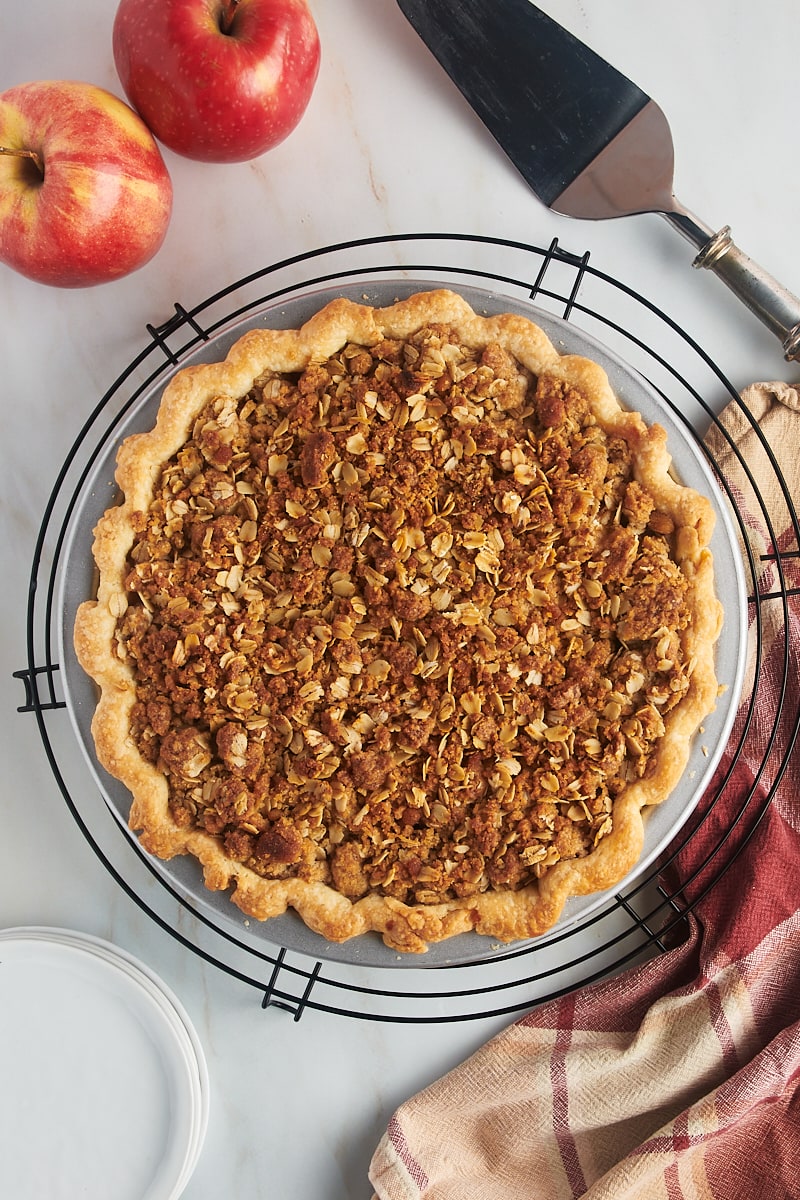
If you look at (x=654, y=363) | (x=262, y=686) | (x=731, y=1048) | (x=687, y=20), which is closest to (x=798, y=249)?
(x=654, y=363)

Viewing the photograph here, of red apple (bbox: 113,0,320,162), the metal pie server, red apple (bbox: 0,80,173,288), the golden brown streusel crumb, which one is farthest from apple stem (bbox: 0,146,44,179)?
the metal pie server

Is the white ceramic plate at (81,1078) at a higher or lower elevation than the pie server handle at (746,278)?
lower

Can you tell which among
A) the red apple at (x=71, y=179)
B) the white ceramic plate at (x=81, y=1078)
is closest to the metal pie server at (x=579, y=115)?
the red apple at (x=71, y=179)

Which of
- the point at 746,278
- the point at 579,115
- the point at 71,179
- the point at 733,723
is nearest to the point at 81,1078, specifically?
the point at 733,723

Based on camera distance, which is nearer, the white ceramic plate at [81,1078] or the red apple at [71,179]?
the red apple at [71,179]

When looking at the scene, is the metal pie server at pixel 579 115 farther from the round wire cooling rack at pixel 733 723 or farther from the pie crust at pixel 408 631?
the pie crust at pixel 408 631

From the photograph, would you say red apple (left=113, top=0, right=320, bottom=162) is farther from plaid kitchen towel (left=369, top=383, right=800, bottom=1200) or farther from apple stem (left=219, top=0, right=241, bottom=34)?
plaid kitchen towel (left=369, top=383, right=800, bottom=1200)
